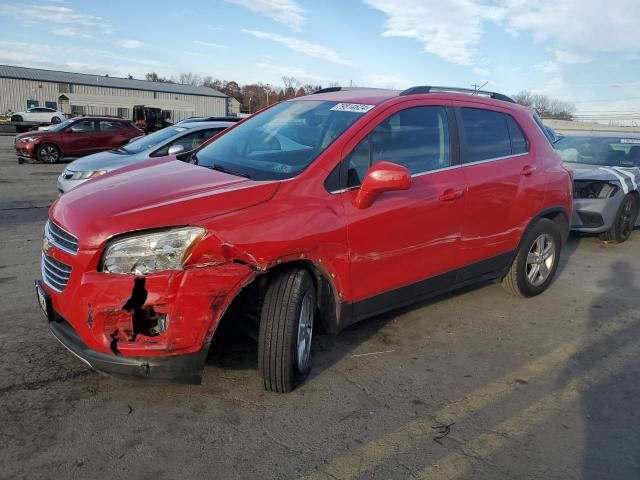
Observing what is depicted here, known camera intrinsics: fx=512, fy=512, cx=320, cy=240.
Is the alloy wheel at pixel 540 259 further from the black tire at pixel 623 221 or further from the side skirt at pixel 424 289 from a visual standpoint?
the black tire at pixel 623 221

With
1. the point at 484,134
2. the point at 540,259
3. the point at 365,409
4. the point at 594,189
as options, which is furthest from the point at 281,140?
the point at 594,189

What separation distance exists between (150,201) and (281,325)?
3.36 ft

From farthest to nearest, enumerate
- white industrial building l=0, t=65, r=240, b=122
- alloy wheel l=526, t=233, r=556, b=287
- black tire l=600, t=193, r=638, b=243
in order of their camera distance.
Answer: white industrial building l=0, t=65, r=240, b=122, black tire l=600, t=193, r=638, b=243, alloy wheel l=526, t=233, r=556, b=287

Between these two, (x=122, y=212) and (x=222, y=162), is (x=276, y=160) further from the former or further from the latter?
(x=122, y=212)

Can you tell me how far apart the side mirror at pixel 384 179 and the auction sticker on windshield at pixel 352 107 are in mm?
610

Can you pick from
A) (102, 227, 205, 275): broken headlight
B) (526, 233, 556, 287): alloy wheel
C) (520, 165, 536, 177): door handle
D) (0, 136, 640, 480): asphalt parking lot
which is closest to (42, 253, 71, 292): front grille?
(102, 227, 205, 275): broken headlight

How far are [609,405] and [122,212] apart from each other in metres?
3.17

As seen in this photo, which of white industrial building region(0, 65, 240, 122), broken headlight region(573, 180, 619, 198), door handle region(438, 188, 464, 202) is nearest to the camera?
door handle region(438, 188, 464, 202)

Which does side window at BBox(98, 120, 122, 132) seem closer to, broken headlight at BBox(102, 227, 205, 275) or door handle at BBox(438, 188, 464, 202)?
door handle at BBox(438, 188, 464, 202)

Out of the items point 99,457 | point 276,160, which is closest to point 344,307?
point 276,160

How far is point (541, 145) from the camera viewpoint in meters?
4.97

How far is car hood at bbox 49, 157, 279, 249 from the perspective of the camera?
269cm

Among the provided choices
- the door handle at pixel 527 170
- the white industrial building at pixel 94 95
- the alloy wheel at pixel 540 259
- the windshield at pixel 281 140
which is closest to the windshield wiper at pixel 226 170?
the windshield at pixel 281 140

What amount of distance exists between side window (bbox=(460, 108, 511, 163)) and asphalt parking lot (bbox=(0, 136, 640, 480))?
4.81ft
